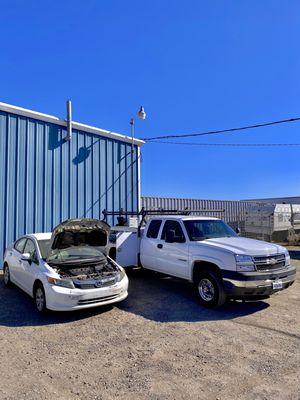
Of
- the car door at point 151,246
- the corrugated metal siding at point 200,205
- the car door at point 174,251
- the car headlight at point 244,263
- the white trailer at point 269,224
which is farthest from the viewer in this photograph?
the white trailer at point 269,224

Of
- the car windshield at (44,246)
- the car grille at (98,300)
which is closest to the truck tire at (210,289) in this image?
the car grille at (98,300)

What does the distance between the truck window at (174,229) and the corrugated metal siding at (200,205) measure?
24.6ft

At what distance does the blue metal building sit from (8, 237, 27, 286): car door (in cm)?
266

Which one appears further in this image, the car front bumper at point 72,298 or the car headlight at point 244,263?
the car headlight at point 244,263

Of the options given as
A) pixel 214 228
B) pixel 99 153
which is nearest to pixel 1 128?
pixel 99 153

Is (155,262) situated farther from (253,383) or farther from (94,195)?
(94,195)

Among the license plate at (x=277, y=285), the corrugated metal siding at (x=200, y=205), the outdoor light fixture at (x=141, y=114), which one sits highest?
the outdoor light fixture at (x=141, y=114)

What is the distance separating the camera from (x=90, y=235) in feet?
26.8

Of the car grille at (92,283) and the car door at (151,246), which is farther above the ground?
the car door at (151,246)

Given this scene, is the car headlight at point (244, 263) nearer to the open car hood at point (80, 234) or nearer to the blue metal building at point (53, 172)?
the open car hood at point (80, 234)

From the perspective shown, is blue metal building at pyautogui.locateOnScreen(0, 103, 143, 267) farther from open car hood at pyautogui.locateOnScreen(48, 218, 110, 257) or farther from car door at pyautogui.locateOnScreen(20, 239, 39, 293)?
open car hood at pyautogui.locateOnScreen(48, 218, 110, 257)

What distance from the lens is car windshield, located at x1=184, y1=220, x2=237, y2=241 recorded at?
7.89 m

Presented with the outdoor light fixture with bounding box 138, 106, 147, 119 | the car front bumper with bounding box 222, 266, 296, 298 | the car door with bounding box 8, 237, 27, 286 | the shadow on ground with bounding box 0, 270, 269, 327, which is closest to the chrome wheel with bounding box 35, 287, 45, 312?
the shadow on ground with bounding box 0, 270, 269, 327

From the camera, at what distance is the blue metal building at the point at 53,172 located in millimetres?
11359
